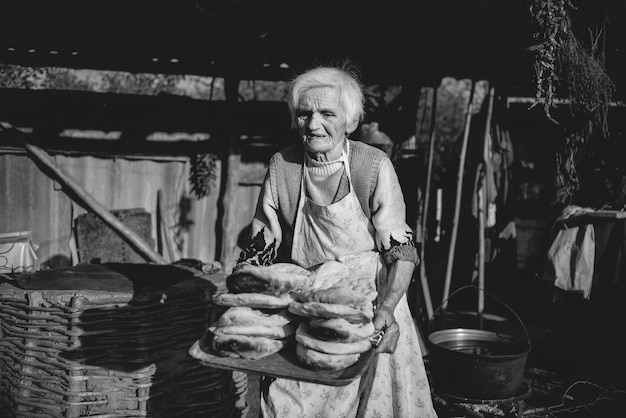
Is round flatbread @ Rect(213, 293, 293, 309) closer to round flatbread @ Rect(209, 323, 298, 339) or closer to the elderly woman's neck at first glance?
round flatbread @ Rect(209, 323, 298, 339)

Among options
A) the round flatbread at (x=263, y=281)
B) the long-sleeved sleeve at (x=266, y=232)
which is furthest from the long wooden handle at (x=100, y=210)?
the round flatbread at (x=263, y=281)

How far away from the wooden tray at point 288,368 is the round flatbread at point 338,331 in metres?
0.11

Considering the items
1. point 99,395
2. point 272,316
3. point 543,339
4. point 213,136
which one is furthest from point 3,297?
point 543,339

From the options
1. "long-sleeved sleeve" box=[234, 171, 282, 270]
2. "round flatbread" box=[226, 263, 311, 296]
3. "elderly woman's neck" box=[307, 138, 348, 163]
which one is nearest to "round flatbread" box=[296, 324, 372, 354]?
"round flatbread" box=[226, 263, 311, 296]

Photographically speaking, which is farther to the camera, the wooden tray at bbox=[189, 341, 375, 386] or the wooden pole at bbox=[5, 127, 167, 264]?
the wooden pole at bbox=[5, 127, 167, 264]

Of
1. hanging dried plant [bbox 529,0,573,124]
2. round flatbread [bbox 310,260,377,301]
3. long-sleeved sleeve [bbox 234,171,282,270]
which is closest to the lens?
round flatbread [bbox 310,260,377,301]

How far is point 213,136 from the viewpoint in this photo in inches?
245

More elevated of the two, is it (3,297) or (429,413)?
(3,297)

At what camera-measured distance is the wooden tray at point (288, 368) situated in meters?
2.19

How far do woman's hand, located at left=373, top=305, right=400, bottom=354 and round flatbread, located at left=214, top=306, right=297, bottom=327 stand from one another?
0.37 metres

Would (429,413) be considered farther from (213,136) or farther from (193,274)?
(213,136)

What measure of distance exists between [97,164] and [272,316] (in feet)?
13.4

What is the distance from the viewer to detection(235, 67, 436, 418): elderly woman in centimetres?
284

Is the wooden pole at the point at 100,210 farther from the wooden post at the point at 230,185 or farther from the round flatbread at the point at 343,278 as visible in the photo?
the round flatbread at the point at 343,278
